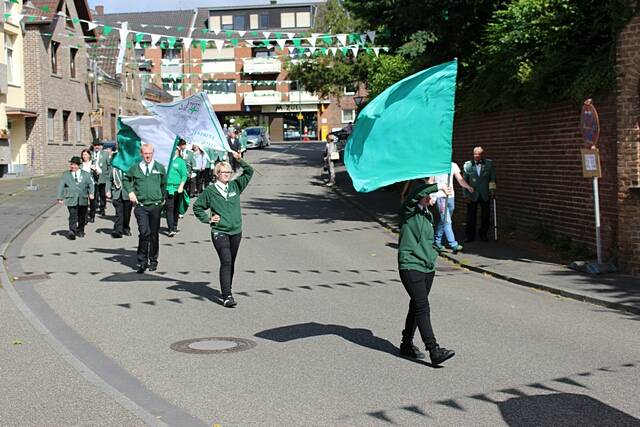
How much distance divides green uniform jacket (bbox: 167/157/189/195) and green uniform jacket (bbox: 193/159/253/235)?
6732 mm

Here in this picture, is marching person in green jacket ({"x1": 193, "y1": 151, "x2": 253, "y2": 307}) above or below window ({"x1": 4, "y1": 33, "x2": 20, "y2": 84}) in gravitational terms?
below

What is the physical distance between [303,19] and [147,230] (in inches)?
2713

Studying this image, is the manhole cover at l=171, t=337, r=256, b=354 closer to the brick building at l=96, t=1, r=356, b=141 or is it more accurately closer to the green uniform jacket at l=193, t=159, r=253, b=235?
the green uniform jacket at l=193, t=159, r=253, b=235

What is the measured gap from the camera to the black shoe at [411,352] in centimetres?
761

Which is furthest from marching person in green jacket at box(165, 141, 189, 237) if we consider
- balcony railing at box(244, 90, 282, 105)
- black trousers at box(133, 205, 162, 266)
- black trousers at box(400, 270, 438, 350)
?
balcony railing at box(244, 90, 282, 105)

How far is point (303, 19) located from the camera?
79438 mm

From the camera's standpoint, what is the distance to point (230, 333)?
8711 millimetres

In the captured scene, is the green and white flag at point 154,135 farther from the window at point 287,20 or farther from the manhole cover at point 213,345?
the window at point 287,20

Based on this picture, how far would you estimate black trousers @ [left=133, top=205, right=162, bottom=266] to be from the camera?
12930mm

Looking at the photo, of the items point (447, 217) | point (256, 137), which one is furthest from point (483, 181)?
point (256, 137)

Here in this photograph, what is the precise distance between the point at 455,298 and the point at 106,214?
1320 centimetres

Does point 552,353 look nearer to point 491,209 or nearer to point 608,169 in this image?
point 608,169

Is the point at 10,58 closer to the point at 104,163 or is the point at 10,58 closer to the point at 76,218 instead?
the point at 104,163

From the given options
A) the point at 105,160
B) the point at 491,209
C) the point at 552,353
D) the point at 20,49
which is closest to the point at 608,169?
the point at 491,209
